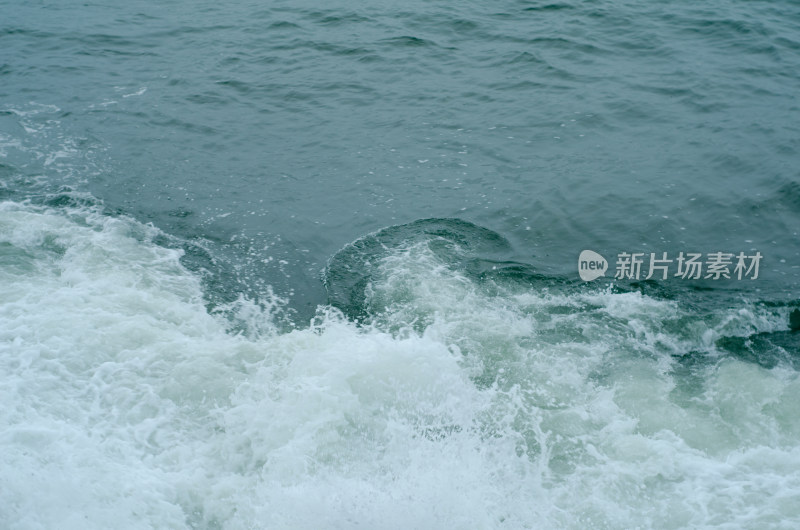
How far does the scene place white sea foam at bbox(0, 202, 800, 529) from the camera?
6.39 metres

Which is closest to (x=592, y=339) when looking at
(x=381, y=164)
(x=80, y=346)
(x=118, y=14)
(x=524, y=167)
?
(x=524, y=167)

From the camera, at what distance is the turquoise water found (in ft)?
21.7

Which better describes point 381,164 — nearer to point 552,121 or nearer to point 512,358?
point 552,121

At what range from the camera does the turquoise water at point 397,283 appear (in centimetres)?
662

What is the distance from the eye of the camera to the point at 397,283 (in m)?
9.15

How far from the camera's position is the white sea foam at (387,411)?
6391 millimetres

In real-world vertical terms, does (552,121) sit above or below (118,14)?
→ below

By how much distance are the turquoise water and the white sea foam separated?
0.10ft

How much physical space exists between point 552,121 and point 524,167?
1687 millimetres

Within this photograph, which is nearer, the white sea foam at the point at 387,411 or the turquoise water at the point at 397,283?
the white sea foam at the point at 387,411

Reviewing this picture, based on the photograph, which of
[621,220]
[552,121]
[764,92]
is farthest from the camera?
[764,92]

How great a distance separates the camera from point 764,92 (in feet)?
44.9

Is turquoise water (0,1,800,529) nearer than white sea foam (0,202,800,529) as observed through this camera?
No

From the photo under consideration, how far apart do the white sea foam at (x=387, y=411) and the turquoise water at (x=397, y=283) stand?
→ 0.10ft
